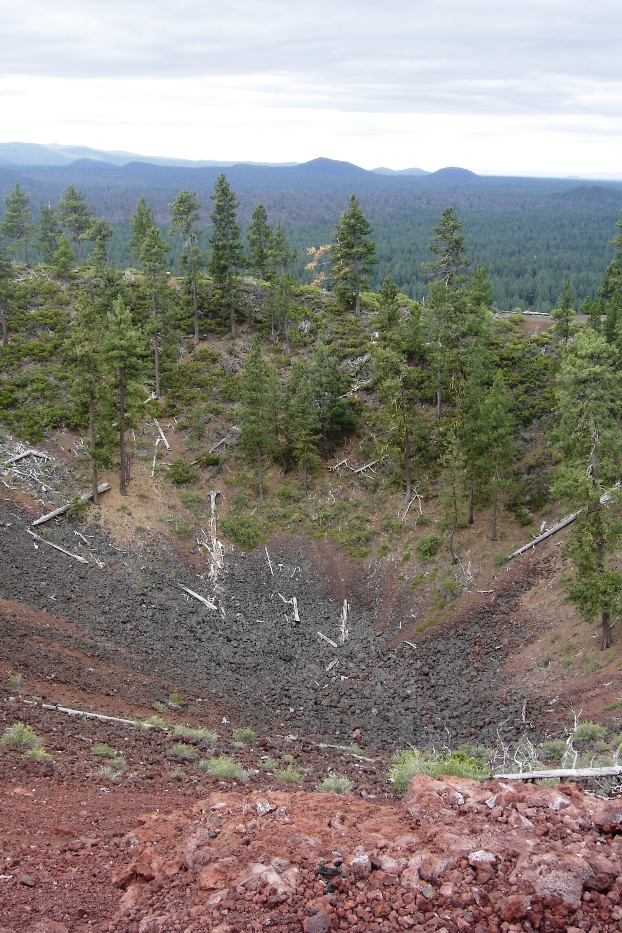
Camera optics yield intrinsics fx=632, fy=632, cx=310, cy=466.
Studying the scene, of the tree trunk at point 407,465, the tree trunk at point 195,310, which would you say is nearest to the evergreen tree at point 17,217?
the tree trunk at point 195,310

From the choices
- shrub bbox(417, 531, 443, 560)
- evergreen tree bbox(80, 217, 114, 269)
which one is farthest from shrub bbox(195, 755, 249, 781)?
evergreen tree bbox(80, 217, 114, 269)

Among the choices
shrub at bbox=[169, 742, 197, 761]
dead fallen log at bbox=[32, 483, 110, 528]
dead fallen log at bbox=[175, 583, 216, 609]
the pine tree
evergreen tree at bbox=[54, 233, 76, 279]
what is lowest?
dead fallen log at bbox=[175, 583, 216, 609]

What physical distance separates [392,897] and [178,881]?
118 inches

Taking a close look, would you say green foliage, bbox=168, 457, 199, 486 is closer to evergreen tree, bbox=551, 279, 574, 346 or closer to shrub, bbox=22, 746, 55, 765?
evergreen tree, bbox=551, 279, 574, 346

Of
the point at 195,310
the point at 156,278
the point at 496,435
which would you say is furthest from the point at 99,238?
the point at 496,435

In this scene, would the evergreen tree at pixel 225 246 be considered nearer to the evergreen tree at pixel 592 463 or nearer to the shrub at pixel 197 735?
the evergreen tree at pixel 592 463

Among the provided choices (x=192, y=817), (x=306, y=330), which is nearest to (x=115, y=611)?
(x=192, y=817)

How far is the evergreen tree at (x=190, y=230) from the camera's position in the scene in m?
45.6

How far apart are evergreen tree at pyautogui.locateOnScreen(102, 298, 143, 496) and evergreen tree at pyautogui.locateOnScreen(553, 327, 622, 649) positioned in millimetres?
21798

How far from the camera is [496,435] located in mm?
31312

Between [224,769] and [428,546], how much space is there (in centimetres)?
2128

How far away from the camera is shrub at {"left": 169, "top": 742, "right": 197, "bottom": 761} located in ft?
50.2

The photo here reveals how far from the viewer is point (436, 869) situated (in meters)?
7.95

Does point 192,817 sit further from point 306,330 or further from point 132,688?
point 306,330
